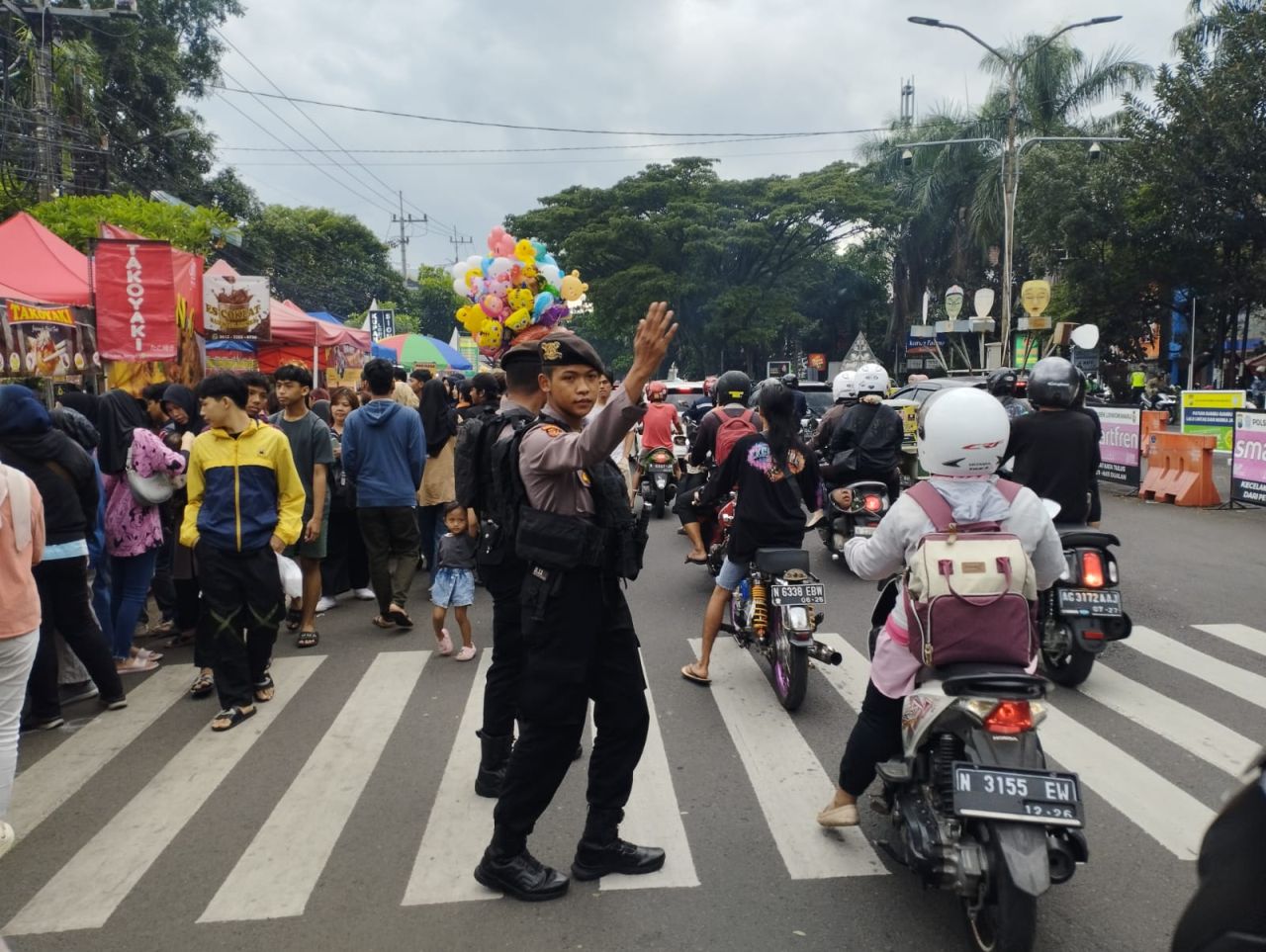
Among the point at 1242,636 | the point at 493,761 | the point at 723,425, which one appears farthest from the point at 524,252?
the point at 1242,636

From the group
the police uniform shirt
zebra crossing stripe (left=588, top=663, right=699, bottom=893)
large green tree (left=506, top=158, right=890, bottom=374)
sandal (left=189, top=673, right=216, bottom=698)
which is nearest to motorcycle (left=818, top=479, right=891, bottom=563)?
zebra crossing stripe (left=588, top=663, right=699, bottom=893)

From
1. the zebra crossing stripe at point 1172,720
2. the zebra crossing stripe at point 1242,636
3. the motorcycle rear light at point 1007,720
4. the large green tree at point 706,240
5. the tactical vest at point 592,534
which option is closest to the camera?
the motorcycle rear light at point 1007,720

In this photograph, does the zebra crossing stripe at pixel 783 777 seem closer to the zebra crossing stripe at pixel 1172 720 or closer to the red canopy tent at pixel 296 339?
the zebra crossing stripe at pixel 1172 720

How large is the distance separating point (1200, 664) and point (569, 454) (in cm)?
486

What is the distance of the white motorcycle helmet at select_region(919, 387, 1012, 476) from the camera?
9.87 ft

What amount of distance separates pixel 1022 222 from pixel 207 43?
26200 mm

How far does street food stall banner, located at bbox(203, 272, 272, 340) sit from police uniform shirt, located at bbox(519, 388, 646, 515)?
27.3 feet

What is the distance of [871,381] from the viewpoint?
8.43m

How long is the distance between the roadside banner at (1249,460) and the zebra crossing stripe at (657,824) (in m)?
9.84

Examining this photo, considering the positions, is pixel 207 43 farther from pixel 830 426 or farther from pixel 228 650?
pixel 228 650

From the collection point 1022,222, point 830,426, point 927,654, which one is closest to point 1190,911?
point 927,654

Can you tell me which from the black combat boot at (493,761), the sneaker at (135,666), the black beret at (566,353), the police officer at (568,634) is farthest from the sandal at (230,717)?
the black beret at (566,353)

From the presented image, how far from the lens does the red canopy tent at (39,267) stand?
8.80 m

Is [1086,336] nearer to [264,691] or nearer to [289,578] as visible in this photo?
[289,578]
